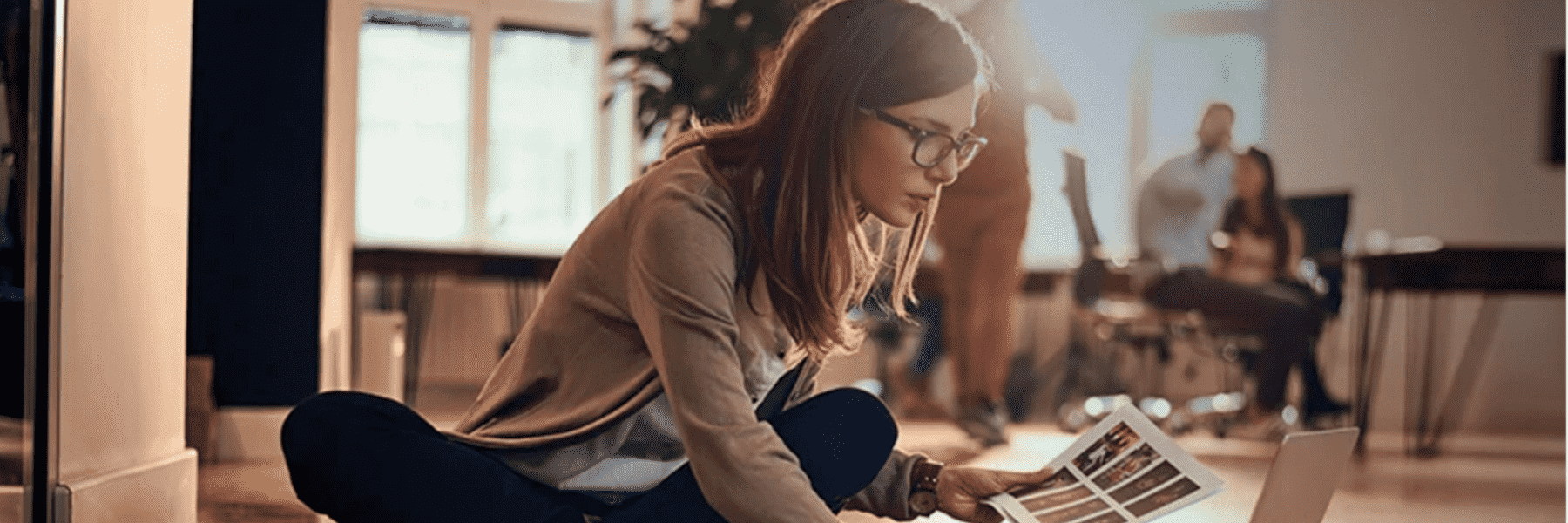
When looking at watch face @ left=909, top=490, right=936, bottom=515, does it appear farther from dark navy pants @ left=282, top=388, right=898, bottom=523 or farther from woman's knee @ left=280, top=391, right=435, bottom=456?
woman's knee @ left=280, top=391, right=435, bottom=456

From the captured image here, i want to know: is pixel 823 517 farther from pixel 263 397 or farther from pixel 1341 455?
pixel 263 397

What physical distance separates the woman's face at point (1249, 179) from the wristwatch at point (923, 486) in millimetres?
3718

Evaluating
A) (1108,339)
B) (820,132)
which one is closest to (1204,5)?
(1108,339)

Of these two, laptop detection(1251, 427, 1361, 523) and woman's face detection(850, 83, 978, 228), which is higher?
woman's face detection(850, 83, 978, 228)

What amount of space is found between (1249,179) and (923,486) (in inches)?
148

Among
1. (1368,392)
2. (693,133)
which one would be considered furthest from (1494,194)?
(693,133)

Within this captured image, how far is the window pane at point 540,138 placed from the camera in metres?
7.40

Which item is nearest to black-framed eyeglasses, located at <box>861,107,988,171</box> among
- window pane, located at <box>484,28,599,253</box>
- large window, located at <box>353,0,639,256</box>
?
large window, located at <box>353,0,639,256</box>

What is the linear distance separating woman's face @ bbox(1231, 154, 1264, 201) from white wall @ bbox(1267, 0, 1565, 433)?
2015 mm

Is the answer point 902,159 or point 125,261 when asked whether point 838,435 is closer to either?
point 902,159

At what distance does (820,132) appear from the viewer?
1.40 metres

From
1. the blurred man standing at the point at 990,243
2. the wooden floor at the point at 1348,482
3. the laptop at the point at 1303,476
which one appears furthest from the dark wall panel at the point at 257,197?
the laptop at the point at 1303,476

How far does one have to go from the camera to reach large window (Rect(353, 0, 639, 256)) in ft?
24.0

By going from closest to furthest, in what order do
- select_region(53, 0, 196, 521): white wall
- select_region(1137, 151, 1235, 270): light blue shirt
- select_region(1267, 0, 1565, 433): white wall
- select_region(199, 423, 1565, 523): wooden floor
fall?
1. select_region(53, 0, 196, 521): white wall
2. select_region(199, 423, 1565, 523): wooden floor
3. select_region(1137, 151, 1235, 270): light blue shirt
4. select_region(1267, 0, 1565, 433): white wall
